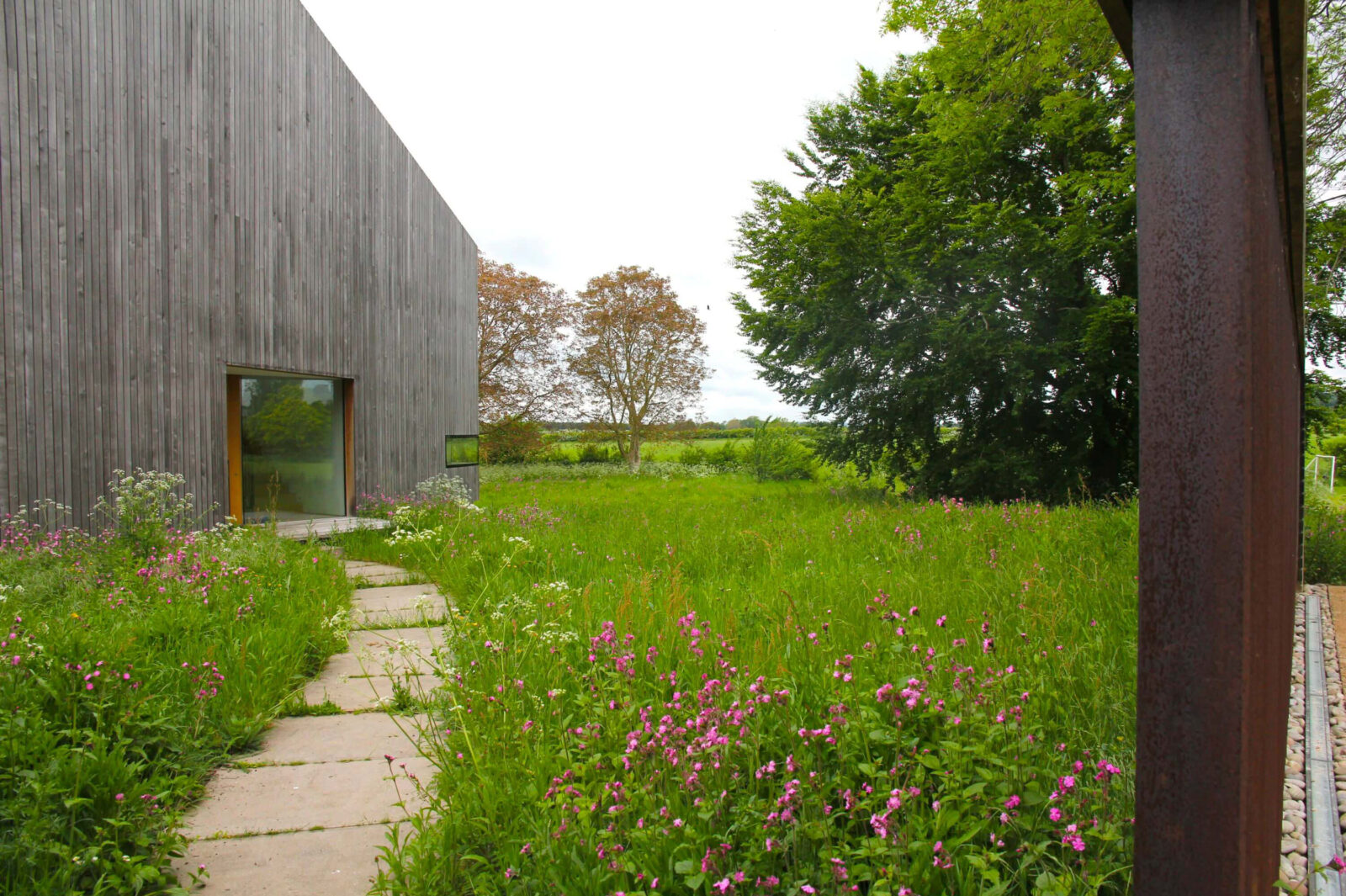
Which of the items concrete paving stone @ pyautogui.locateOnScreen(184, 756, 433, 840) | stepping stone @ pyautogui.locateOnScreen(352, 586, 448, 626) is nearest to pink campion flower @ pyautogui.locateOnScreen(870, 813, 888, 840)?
concrete paving stone @ pyautogui.locateOnScreen(184, 756, 433, 840)

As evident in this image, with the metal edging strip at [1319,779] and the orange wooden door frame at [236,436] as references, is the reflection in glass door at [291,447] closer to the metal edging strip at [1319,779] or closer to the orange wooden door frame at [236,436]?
the orange wooden door frame at [236,436]

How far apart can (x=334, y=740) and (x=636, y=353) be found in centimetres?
1958

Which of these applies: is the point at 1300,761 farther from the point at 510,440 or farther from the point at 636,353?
the point at 510,440

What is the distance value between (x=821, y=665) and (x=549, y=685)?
1.00m

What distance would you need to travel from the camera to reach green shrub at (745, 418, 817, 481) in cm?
1895

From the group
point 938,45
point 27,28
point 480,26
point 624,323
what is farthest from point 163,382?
point 624,323

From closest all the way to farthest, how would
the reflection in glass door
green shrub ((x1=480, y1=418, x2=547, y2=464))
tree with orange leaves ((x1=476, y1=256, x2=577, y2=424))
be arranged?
1. the reflection in glass door
2. tree with orange leaves ((x1=476, y1=256, x2=577, y2=424))
3. green shrub ((x1=480, y1=418, x2=547, y2=464))

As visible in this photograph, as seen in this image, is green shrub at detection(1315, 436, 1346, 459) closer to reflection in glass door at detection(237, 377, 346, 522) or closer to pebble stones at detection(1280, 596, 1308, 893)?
pebble stones at detection(1280, 596, 1308, 893)

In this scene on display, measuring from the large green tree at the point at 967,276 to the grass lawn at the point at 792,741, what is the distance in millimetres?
6932

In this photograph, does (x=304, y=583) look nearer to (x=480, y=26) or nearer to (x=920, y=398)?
(x=480, y=26)

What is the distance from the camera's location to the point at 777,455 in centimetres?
1938

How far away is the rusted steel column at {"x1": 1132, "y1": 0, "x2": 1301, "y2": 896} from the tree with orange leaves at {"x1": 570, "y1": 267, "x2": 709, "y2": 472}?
2107 cm

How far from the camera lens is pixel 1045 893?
1375 millimetres

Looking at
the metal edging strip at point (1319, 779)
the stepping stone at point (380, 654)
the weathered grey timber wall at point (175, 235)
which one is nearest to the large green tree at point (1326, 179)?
the metal edging strip at point (1319, 779)
